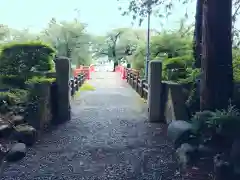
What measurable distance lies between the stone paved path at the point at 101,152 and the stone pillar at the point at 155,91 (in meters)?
0.32

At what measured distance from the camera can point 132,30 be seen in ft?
133

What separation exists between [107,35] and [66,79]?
33.0 metres

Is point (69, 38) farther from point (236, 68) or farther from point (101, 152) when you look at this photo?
point (101, 152)

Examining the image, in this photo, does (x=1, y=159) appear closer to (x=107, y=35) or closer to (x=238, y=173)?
(x=238, y=173)

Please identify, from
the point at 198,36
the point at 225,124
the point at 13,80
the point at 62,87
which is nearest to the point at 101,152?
the point at 225,124

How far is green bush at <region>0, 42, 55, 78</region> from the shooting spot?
8.91 m

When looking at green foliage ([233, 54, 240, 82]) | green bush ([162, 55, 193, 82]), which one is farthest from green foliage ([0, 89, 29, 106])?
green foliage ([233, 54, 240, 82])

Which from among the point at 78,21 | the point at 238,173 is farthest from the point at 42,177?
the point at 78,21

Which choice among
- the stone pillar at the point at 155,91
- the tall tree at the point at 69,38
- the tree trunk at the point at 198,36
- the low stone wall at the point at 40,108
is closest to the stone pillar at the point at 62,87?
the low stone wall at the point at 40,108

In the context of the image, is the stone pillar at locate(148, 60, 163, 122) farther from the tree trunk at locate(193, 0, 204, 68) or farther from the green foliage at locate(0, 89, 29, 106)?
the green foliage at locate(0, 89, 29, 106)

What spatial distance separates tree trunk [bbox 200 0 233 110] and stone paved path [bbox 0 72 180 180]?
56.2 inches

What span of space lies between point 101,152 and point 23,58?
421 centimetres

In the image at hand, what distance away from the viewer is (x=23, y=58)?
8984mm

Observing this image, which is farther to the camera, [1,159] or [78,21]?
[78,21]
